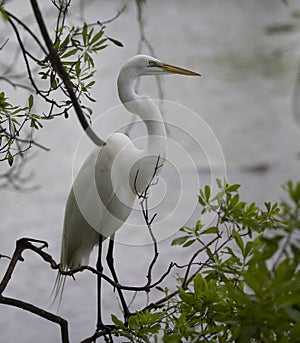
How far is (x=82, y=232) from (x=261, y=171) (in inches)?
77.3

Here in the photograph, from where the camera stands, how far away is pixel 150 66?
4.43 feet

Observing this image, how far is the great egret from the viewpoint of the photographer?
4.46 feet

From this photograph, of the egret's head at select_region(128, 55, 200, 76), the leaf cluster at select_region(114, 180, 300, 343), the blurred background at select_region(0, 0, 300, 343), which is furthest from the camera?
the blurred background at select_region(0, 0, 300, 343)

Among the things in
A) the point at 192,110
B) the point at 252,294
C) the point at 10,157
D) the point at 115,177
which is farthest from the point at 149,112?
the point at 192,110

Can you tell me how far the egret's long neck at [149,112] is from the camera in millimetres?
1375

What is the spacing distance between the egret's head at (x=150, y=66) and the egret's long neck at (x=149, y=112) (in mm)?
21

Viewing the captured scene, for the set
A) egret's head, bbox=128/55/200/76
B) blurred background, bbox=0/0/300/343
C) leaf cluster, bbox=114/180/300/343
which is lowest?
leaf cluster, bbox=114/180/300/343

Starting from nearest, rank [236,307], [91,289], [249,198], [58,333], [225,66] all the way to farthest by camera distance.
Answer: [236,307]
[58,333]
[91,289]
[249,198]
[225,66]

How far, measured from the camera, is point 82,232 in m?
1.64

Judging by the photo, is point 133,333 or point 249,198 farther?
point 249,198

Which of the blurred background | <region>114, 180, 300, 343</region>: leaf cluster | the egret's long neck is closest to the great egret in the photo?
the egret's long neck

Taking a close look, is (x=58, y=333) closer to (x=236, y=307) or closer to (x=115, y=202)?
(x=115, y=202)

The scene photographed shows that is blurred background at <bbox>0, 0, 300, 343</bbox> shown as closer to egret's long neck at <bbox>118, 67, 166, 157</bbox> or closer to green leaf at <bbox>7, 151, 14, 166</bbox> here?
egret's long neck at <bbox>118, 67, 166, 157</bbox>

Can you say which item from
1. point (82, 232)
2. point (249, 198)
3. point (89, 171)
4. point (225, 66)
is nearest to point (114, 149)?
point (89, 171)
